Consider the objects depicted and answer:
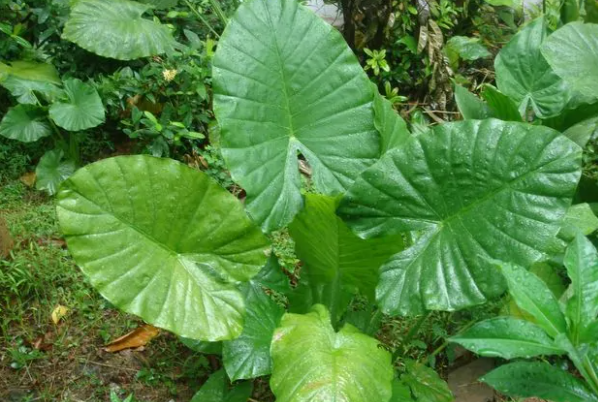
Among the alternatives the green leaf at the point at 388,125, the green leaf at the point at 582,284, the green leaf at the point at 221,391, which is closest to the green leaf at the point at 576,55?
the green leaf at the point at 388,125

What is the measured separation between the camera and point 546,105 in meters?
1.98

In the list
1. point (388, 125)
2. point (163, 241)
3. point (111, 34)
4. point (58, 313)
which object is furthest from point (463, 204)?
point (111, 34)

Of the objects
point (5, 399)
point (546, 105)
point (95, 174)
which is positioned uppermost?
point (546, 105)

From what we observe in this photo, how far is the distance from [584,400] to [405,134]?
35.6 inches

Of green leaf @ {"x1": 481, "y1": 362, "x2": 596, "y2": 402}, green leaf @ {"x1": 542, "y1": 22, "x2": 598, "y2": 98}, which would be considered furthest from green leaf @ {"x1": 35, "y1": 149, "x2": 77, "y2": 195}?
green leaf @ {"x1": 481, "y1": 362, "x2": 596, "y2": 402}

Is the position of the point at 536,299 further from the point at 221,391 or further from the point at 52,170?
the point at 52,170

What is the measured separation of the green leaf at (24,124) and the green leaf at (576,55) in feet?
5.77

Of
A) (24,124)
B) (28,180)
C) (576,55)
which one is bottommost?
(28,180)

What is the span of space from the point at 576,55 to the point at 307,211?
91 cm

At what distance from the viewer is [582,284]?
3.40 ft

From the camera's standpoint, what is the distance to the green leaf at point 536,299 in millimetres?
1023

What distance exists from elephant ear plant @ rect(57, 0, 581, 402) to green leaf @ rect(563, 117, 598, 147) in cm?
77

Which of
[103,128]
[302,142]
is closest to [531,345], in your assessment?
[302,142]

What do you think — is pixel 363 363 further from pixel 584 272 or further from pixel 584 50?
pixel 584 50
